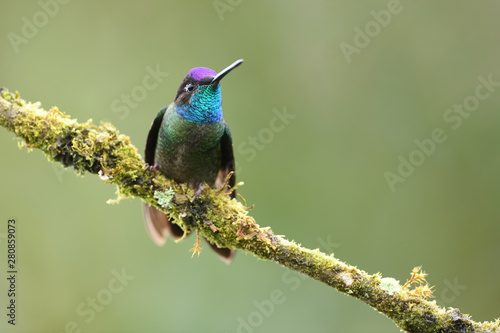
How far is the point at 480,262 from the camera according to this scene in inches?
214

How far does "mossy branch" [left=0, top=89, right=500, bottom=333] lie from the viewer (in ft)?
7.55

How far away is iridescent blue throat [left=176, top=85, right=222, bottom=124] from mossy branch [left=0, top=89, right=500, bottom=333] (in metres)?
0.44

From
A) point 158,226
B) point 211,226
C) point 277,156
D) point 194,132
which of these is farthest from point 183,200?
point 277,156

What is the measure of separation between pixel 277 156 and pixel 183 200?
9.82 feet

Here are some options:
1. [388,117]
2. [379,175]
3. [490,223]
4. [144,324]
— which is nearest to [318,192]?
[379,175]

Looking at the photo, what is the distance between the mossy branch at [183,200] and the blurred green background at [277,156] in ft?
→ 7.72

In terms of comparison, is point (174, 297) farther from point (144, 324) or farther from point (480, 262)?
point (480, 262)

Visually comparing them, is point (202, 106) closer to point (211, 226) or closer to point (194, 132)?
point (194, 132)

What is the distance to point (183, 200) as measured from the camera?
9.29 feet

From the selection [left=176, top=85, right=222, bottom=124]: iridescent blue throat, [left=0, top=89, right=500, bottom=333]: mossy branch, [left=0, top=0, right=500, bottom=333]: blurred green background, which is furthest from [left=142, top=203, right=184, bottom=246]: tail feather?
[left=0, top=0, right=500, bottom=333]: blurred green background

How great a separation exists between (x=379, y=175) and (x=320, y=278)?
3488 mm

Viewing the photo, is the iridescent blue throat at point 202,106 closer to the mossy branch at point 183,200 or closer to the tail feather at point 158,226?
the mossy branch at point 183,200

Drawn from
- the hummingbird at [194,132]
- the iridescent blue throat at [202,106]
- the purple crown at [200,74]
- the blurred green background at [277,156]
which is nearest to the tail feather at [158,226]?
the hummingbird at [194,132]

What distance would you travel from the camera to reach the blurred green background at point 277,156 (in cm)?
516
